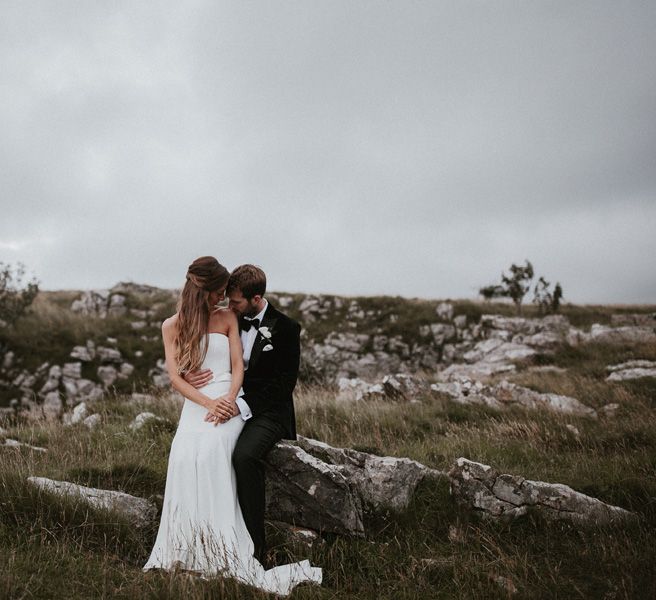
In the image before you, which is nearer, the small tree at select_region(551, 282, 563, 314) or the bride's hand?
the bride's hand

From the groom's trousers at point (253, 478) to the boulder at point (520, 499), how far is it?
2.50m

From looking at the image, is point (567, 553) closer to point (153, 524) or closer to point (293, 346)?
point (293, 346)

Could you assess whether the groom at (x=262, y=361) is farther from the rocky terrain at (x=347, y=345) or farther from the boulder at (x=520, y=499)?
the rocky terrain at (x=347, y=345)

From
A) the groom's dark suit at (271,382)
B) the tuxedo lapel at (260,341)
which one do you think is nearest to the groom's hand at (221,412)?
the groom's dark suit at (271,382)

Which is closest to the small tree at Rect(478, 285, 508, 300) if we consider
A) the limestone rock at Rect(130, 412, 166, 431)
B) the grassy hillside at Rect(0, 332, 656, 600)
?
the grassy hillside at Rect(0, 332, 656, 600)

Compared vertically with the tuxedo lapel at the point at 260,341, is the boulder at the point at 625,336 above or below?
below

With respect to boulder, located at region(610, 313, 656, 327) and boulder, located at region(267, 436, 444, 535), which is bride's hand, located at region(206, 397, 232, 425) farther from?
boulder, located at region(610, 313, 656, 327)

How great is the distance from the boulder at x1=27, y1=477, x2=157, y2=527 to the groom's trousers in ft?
4.26

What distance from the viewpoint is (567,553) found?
15.9ft

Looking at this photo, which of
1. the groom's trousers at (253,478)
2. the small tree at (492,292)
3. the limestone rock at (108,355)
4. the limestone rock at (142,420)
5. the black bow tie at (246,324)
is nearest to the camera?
the groom's trousers at (253,478)

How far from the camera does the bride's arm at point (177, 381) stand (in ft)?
18.8

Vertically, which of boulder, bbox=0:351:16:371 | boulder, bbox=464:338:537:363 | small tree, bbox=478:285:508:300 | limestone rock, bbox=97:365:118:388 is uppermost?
small tree, bbox=478:285:508:300

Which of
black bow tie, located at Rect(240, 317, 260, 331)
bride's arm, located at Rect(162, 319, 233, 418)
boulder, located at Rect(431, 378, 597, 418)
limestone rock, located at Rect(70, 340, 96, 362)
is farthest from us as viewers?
limestone rock, located at Rect(70, 340, 96, 362)

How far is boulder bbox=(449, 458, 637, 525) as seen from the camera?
5.44m
